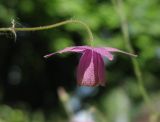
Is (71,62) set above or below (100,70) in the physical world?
above

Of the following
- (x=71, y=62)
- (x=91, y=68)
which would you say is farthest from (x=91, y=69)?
(x=71, y=62)

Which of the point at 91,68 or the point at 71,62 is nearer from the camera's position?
the point at 91,68

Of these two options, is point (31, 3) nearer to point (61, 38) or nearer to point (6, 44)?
point (61, 38)

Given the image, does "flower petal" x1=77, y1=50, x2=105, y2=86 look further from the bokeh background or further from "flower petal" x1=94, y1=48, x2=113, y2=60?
the bokeh background

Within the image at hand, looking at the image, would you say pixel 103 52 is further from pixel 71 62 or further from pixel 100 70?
pixel 71 62

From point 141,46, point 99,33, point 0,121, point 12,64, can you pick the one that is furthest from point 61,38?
point 0,121

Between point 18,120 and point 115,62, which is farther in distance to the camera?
point 115,62
